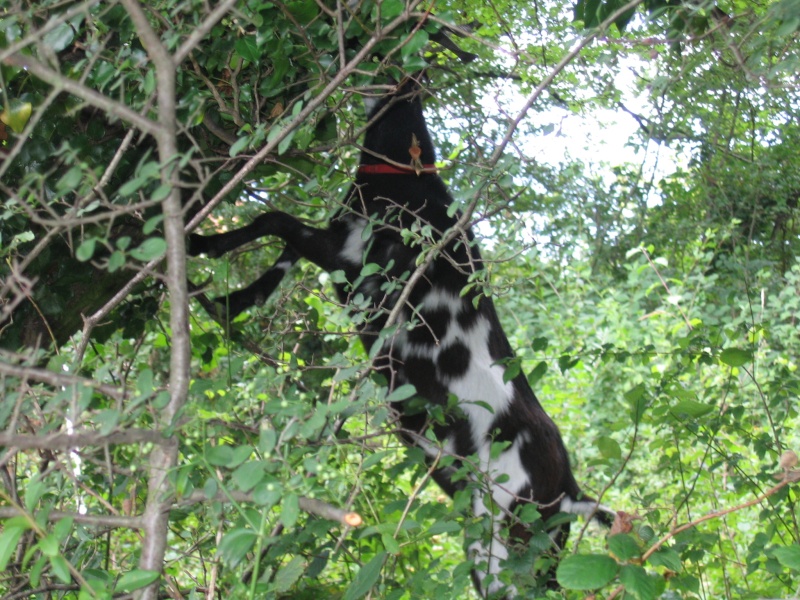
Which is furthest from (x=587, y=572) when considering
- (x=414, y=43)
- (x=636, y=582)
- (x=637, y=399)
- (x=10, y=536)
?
(x=414, y=43)

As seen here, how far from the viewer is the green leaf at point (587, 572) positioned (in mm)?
1243

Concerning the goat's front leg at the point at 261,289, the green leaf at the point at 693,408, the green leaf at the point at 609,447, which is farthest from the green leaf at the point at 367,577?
the goat's front leg at the point at 261,289

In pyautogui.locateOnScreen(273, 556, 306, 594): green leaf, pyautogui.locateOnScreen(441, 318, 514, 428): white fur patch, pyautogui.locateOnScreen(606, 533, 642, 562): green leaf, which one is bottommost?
pyautogui.locateOnScreen(273, 556, 306, 594): green leaf

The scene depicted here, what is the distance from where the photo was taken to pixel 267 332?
215 centimetres

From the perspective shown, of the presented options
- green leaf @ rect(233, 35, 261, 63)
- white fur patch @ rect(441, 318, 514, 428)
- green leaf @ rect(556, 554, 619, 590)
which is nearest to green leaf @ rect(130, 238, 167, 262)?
green leaf @ rect(556, 554, 619, 590)

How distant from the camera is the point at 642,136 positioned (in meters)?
5.07

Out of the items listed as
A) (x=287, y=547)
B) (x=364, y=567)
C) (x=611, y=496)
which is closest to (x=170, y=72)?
(x=364, y=567)

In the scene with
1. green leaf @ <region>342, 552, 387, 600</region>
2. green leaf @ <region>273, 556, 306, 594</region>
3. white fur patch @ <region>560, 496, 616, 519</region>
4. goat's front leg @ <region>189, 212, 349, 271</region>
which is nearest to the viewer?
green leaf @ <region>342, 552, 387, 600</region>

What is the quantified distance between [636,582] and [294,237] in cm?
197

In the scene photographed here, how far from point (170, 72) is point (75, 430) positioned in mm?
515

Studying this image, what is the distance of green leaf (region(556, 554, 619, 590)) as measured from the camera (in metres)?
1.24

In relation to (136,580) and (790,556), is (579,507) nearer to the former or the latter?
(790,556)

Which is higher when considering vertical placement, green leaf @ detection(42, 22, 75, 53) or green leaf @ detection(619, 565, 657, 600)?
green leaf @ detection(42, 22, 75, 53)

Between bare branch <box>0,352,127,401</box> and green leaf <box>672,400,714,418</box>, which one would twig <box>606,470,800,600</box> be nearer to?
green leaf <box>672,400,714,418</box>
